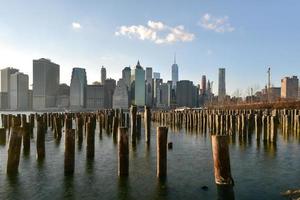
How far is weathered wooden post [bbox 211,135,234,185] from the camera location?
1445 cm

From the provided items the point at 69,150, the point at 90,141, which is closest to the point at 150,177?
the point at 69,150

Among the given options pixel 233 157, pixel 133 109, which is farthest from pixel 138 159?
pixel 133 109

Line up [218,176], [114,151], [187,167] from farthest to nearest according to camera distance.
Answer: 1. [114,151]
2. [187,167]
3. [218,176]

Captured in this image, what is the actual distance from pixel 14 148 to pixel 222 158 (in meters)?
9.89

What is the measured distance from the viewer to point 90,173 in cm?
1825

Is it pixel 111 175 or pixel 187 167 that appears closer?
pixel 111 175

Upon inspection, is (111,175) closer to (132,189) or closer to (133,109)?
(132,189)

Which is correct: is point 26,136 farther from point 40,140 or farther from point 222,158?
point 222,158

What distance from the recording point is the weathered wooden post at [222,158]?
1445cm

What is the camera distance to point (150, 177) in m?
17.1

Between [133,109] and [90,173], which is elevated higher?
[133,109]

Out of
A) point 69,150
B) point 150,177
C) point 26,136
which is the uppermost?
point 69,150

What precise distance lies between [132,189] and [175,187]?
1804 mm

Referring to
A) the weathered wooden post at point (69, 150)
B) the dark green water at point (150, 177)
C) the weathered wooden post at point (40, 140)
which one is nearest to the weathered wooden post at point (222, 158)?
the dark green water at point (150, 177)
